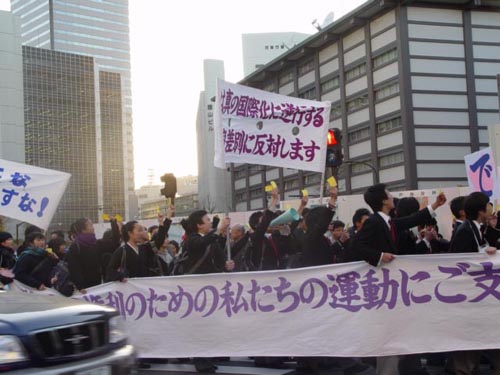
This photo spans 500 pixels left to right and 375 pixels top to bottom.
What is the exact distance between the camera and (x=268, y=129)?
7820 millimetres

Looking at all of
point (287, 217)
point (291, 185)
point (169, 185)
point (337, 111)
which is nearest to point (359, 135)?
point (337, 111)

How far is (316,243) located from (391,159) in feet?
138

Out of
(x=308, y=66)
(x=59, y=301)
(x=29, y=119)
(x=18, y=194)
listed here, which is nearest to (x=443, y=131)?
(x=308, y=66)

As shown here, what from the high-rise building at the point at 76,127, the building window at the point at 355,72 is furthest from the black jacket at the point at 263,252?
the high-rise building at the point at 76,127

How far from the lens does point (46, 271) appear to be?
7.70m

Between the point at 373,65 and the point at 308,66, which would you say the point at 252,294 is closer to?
the point at 373,65

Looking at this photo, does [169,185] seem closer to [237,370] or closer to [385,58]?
[237,370]

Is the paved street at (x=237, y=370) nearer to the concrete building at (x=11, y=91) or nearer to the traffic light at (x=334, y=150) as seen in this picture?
the traffic light at (x=334, y=150)

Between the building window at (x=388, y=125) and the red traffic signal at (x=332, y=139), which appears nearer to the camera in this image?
the red traffic signal at (x=332, y=139)

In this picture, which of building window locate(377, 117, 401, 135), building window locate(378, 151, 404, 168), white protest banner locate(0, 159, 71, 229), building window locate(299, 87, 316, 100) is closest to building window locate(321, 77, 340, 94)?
→ building window locate(299, 87, 316, 100)

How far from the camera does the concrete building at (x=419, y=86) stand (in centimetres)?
4603

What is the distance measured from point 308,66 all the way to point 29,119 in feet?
216

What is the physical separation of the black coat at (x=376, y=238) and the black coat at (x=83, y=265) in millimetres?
3502

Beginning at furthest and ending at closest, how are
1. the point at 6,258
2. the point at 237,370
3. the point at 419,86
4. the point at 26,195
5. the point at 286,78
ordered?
the point at 286,78, the point at 419,86, the point at 26,195, the point at 6,258, the point at 237,370
